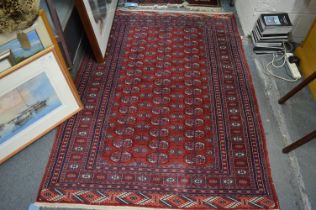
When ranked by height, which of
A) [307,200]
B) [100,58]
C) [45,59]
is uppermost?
[45,59]

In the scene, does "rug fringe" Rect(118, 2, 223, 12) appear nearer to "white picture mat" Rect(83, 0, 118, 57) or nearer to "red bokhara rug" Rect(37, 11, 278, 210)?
"white picture mat" Rect(83, 0, 118, 57)

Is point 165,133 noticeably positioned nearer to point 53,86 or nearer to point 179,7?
point 53,86

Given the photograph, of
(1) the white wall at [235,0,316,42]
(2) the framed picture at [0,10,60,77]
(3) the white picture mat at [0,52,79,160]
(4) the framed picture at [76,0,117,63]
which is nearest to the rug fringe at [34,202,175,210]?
(3) the white picture mat at [0,52,79,160]

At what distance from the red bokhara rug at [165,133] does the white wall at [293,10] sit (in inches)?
10.4

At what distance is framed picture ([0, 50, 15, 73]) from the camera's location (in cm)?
114

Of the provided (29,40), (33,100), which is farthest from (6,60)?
(33,100)

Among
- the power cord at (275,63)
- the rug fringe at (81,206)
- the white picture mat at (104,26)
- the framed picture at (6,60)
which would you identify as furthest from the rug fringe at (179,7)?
the rug fringe at (81,206)

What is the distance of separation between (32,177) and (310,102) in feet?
5.93

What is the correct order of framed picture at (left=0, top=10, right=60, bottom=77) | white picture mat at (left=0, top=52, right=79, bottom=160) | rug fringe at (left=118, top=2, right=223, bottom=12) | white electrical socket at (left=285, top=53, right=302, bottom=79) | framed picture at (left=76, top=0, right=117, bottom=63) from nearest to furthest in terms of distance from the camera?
framed picture at (left=0, top=10, right=60, bottom=77)
white picture mat at (left=0, top=52, right=79, bottom=160)
framed picture at (left=76, top=0, right=117, bottom=63)
white electrical socket at (left=285, top=53, right=302, bottom=79)
rug fringe at (left=118, top=2, right=223, bottom=12)

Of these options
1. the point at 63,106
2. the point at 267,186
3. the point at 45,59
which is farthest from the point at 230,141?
the point at 45,59

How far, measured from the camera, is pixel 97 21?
1869 millimetres

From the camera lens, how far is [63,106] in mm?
1541

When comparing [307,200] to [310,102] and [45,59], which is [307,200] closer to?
[310,102]

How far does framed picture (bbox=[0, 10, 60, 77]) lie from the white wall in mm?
Answer: 1569
